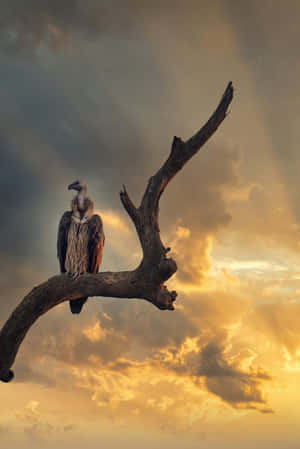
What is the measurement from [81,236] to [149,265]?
2638 mm

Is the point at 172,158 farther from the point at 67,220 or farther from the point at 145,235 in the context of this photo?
the point at 67,220

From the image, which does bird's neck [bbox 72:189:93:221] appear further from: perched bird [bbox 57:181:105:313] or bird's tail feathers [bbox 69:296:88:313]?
bird's tail feathers [bbox 69:296:88:313]

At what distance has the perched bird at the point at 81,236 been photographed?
31.3 ft

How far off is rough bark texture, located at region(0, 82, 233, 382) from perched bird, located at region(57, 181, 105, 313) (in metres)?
1.52

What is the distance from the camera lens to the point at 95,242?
31.4 feet

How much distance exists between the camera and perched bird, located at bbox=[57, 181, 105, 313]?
955 cm

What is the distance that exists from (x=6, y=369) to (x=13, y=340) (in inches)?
27.5

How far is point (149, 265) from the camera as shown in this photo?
24.5ft

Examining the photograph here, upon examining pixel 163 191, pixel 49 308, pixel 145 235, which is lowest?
pixel 49 308

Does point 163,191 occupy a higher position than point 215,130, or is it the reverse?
point 215,130

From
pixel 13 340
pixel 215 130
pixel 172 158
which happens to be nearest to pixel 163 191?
pixel 172 158

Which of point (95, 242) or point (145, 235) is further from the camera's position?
point (95, 242)

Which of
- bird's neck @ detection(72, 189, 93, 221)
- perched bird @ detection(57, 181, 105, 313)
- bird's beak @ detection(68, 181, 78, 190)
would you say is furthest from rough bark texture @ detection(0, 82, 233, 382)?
bird's beak @ detection(68, 181, 78, 190)

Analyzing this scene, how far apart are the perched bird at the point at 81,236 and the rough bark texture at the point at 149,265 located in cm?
152
